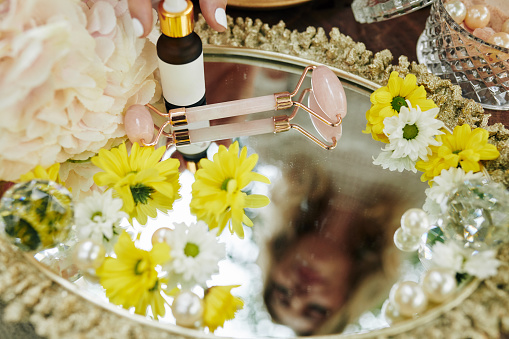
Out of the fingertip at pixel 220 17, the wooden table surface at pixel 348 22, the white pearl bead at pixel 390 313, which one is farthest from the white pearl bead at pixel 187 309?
the wooden table surface at pixel 348 22

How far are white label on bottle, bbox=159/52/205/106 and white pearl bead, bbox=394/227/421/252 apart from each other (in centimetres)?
21

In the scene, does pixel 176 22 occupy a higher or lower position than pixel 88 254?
higher

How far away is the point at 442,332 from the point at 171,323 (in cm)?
18

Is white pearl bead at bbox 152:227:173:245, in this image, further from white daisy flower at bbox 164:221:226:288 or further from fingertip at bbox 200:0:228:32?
fingertip at bbox 200:0:228:32

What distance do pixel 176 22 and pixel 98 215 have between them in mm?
156

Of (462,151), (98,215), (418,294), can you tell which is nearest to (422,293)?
(418,294)

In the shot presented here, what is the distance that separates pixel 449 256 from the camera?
34cm

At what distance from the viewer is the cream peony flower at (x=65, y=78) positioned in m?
0.30

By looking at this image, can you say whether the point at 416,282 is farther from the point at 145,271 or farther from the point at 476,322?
the point at 145,271

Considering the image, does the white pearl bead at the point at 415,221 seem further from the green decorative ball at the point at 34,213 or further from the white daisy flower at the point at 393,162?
the green decorative ball at the point at 34,213

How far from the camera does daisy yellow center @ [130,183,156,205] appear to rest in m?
0.39

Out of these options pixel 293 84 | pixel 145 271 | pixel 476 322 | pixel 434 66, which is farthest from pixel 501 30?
pixel 145 271

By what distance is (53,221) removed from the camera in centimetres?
35

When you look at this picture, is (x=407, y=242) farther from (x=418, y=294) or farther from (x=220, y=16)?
(x=220, y=16)
